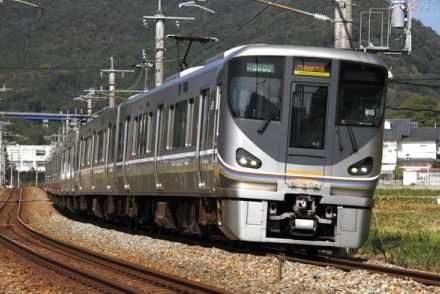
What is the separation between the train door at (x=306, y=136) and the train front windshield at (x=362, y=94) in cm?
35

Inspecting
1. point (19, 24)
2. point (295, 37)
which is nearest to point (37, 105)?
point (19, 24)

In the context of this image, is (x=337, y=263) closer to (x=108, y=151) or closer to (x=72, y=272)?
(x=72, y=272)

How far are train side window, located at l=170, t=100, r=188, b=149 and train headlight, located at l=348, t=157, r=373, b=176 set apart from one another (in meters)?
3.90

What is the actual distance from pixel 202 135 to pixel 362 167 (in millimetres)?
2983

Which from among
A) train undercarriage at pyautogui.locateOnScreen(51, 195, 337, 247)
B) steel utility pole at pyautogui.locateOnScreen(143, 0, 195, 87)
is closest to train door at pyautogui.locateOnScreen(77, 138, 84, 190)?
steel utility pole at pyautogui.locateOnScreen(143, 0, 195, 87)

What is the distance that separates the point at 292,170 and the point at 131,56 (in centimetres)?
9046

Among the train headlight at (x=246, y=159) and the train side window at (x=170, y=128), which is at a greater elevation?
the train side window at (x=170, y=128)

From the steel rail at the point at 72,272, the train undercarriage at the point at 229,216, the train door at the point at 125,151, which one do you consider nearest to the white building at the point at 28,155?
the train door at the point at 125,151

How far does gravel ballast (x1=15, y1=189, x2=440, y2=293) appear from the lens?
11.3 meters

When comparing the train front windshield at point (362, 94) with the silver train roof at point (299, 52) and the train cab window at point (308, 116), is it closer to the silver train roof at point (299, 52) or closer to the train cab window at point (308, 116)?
the silver train roof at point (299, 52)

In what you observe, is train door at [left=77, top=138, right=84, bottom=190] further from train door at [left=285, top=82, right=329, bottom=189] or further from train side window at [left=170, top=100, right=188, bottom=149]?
train door at [left=285, top=82, right=329, bottom=189]

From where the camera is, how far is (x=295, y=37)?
86688 mm

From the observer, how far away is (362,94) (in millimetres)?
14641

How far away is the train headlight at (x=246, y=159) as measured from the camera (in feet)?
46.5
